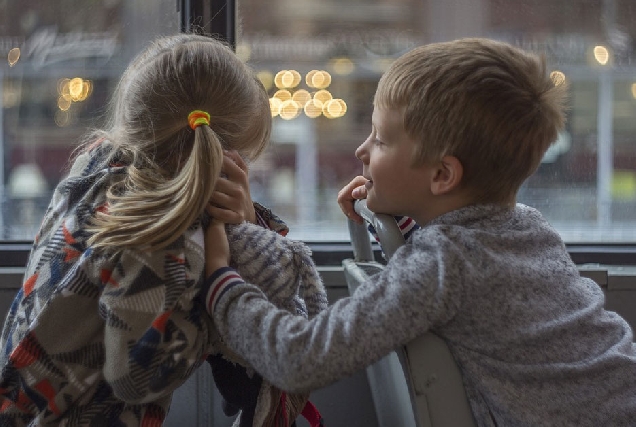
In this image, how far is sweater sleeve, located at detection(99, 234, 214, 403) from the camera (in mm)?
1223

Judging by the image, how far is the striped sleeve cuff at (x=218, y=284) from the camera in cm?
127

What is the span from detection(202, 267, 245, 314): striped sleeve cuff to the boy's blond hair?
0.35m

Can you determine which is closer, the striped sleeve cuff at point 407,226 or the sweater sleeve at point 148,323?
the sweater sleeve at point 148,323

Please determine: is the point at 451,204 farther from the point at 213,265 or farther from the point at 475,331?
the point at 213,265

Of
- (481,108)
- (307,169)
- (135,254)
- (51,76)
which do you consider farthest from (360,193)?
(51,76)

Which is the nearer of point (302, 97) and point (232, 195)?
point (232, 195)

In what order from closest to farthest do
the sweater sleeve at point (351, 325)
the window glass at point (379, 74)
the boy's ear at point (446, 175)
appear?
the sweater sleeve at point (351, 325) < the boy's ear at point (446, 175) < the window glass at point (379, 74)

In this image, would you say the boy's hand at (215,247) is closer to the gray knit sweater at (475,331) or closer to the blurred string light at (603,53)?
the gray knit sweater at (475,331)

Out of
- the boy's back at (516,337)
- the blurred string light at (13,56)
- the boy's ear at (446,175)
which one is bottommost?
the boy's back at (516,337)

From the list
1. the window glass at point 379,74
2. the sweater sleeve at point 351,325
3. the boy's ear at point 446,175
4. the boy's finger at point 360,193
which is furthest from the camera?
the window glass at point 379,74

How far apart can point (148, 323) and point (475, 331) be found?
19.7 inches

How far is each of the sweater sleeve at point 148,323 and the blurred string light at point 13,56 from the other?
1.27m

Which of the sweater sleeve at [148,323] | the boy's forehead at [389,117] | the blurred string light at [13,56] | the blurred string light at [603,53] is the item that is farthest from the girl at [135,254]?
the blurred string light at [603,53]

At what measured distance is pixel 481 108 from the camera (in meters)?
1.27
